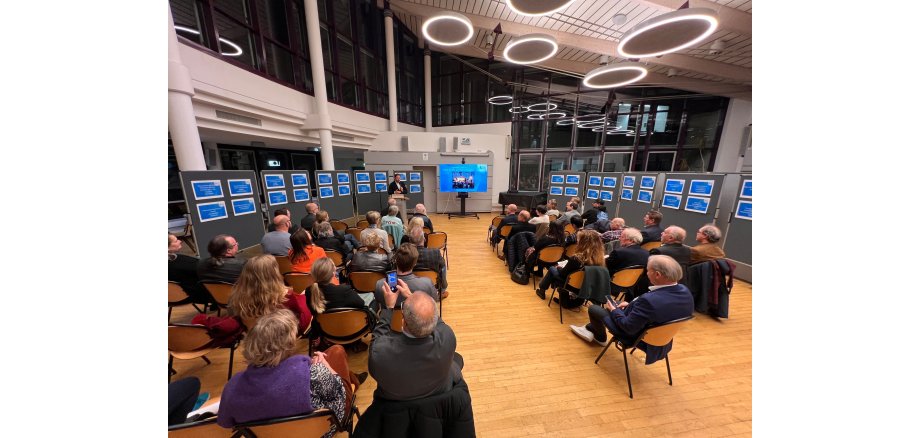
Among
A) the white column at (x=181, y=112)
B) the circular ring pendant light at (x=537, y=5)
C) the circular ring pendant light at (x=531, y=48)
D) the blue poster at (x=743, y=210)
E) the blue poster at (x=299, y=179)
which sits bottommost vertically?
the blue poster at (x=743, y=210)

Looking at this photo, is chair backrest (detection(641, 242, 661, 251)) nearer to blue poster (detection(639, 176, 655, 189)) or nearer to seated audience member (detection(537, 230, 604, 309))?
seated audience member (detection(537, 230, 604, 309))

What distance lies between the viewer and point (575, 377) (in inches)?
88.5

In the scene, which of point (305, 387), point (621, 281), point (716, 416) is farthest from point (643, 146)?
point (305, 387)

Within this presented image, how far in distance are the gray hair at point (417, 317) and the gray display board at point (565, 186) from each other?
7639 mm

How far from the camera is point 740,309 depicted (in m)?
3.44

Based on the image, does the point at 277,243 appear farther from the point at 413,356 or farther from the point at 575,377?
the point at 575,377

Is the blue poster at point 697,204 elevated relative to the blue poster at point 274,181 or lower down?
lower down

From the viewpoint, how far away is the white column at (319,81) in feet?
19.6

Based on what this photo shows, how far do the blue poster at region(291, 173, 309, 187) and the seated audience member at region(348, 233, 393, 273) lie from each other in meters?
3.94

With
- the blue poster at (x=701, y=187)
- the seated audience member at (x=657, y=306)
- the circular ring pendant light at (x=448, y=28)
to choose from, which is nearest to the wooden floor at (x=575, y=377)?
the seated audience member at (x=657, y=306)

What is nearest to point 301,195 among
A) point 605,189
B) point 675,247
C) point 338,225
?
point 338,225

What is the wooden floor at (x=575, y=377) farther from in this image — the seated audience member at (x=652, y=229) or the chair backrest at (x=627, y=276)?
the seated audience member at (x=652, y=229)

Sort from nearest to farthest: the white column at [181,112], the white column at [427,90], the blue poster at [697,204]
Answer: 1. the white column at [181,112]
2. the blue poster at [697,204]
3. the white column at [427,90]

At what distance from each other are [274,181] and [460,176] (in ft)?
18.1
